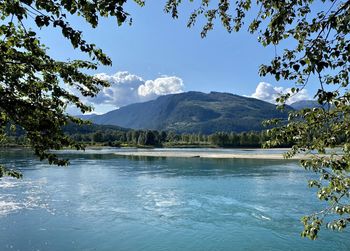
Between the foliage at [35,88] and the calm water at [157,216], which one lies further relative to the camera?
the calm water at [157,216]

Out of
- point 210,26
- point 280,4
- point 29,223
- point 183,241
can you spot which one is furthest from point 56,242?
point 280,4

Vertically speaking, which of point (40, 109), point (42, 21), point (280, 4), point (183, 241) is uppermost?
point (280, 4)

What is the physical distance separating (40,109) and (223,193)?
109ft

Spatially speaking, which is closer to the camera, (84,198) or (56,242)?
(56,242)

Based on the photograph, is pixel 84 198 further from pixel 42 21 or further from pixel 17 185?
pixel 42 21

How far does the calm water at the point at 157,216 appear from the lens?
22.2 m

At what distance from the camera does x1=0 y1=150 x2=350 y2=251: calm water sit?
73.0 feet

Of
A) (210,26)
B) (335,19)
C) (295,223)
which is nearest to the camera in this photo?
(335,19)

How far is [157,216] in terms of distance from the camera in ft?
97.0

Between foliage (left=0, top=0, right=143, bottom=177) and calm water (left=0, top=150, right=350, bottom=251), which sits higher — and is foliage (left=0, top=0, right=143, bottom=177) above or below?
above

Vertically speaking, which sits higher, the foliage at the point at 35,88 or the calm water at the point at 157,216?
the foliage at the point at 35,88

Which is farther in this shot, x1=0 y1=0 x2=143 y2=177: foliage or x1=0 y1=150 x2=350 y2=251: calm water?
x1=0 y1=150 x2=350 y2=251: calm water

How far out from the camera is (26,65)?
9.22m

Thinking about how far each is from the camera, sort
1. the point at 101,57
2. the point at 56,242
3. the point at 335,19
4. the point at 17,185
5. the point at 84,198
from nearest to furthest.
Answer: the point at 335,19, the point at 101,57, the point at 56,242, the point at 84,198, the point at 17,185
